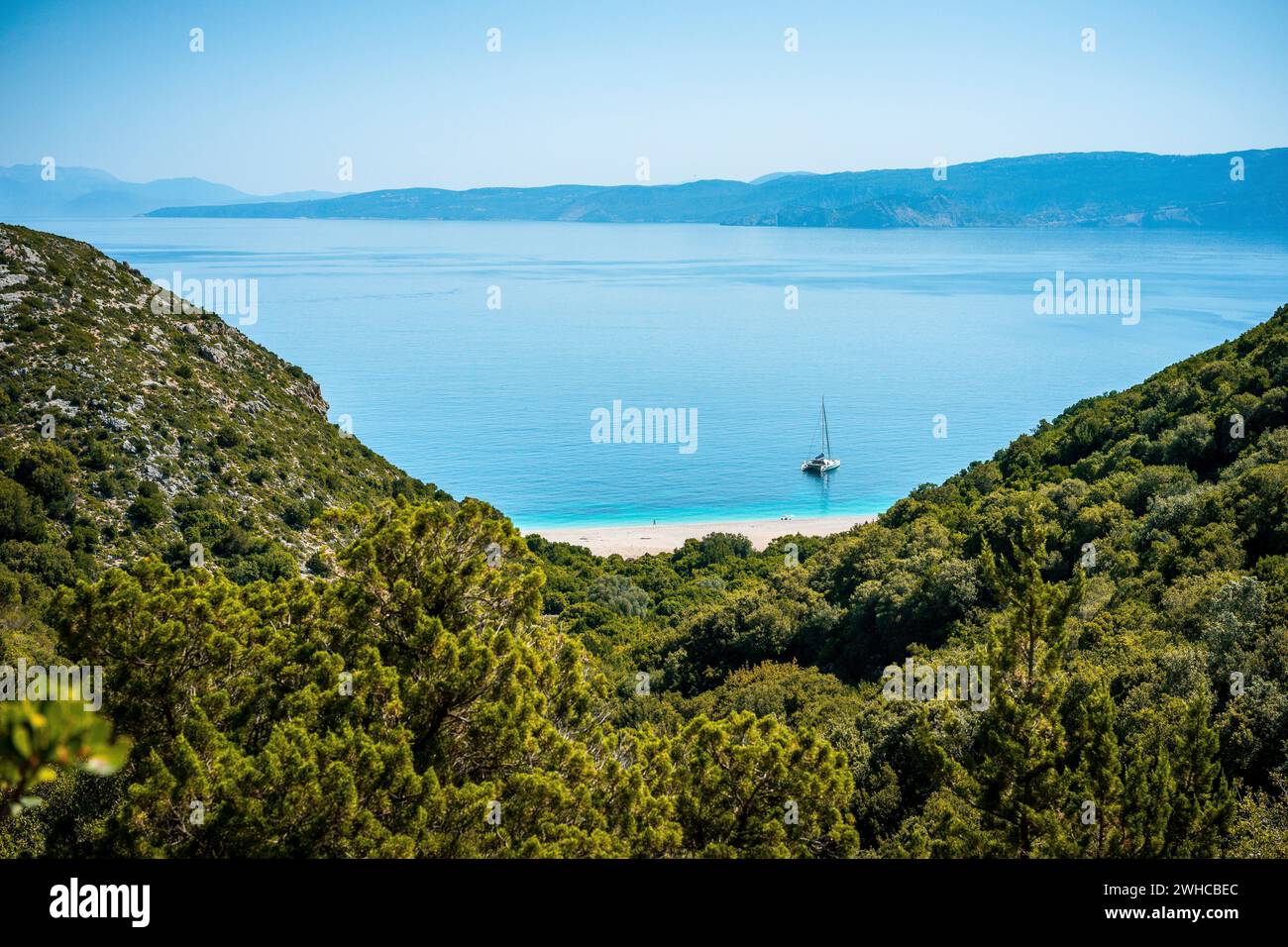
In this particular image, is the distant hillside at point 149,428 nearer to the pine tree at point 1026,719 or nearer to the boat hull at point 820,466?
the pine tree at point 1026,719

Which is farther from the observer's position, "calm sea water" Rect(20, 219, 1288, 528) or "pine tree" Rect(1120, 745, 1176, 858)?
"calm sea water" Rect(20, 219, 1288, 528)

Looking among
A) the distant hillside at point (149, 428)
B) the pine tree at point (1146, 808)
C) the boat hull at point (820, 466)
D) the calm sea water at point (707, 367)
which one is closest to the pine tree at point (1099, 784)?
the pine tree at point (1146, 808)

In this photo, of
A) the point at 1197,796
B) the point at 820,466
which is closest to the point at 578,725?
the point at 1197,796

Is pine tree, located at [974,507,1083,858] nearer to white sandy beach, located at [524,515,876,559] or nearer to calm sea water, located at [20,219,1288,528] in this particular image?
white sandy beach, located at [524,515,876,559]

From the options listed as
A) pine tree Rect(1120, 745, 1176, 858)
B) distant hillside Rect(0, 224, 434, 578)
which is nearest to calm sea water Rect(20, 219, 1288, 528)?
distant hillside Rect(0, 224, 434, 578)
